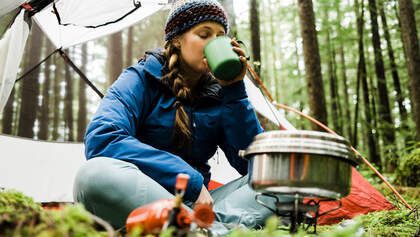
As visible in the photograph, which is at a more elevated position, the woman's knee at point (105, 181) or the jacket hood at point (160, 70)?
the jacket hood at point (160, 70)

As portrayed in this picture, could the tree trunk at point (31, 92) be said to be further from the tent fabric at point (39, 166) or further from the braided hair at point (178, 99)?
the braided hair at point (178, 99)

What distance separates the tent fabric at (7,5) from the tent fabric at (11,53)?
0.10 meters

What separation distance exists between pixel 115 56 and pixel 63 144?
932mm

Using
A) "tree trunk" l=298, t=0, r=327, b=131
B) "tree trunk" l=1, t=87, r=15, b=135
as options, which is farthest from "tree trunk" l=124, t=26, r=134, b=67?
"tree trunk" l=298, t=0, r=327, b=131

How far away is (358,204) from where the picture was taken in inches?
95.7

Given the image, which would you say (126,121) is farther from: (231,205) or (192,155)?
Result: (231,205)

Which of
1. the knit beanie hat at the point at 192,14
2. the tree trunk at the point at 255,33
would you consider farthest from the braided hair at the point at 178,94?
the tree trunk at the point at 255,33

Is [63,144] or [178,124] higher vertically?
[178,124]

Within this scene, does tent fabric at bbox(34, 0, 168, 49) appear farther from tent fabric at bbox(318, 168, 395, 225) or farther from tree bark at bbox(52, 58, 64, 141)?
tent fabric at bbox(318, 168, 395, 225)

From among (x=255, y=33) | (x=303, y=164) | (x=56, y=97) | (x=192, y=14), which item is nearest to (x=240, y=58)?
(x=192, y=14)

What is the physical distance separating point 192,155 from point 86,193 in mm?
678

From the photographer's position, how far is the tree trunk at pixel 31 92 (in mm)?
2906

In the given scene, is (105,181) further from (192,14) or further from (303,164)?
(192,14)

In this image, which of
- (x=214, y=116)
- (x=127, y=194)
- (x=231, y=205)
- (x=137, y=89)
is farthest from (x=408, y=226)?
(x=137, y=89)
